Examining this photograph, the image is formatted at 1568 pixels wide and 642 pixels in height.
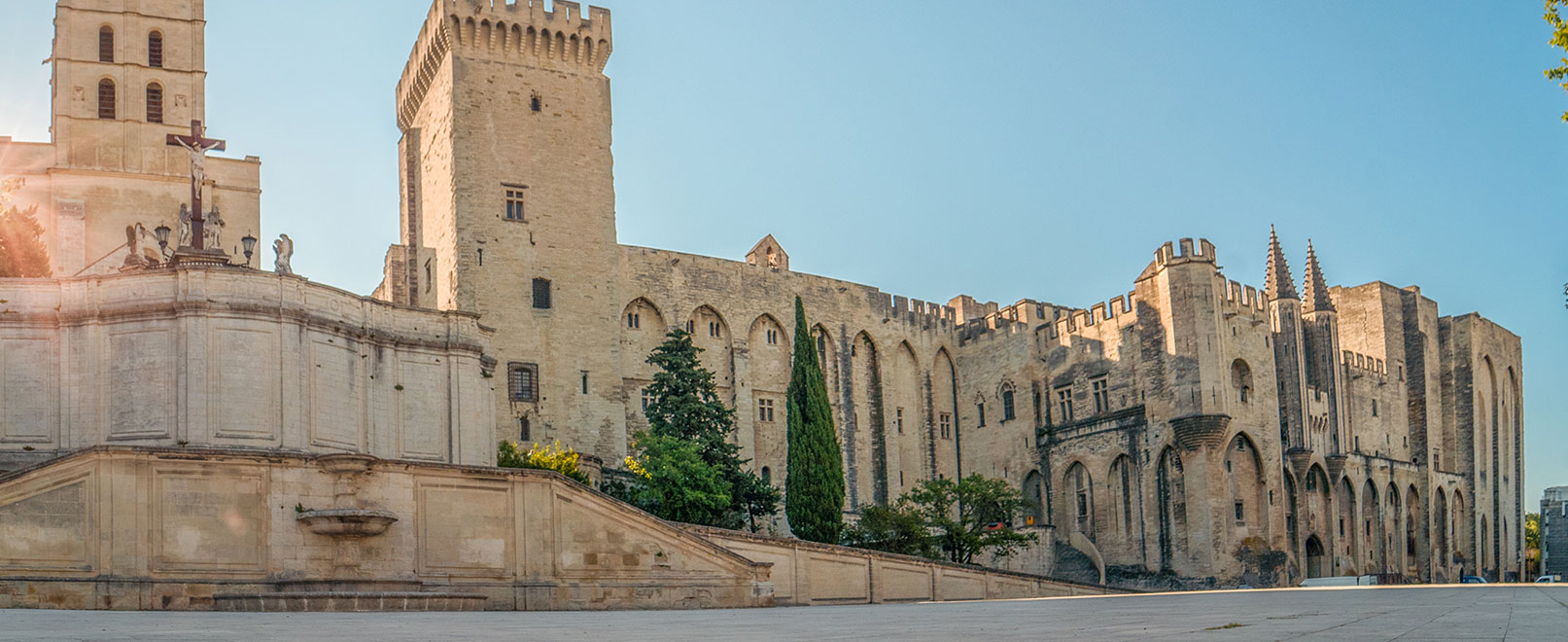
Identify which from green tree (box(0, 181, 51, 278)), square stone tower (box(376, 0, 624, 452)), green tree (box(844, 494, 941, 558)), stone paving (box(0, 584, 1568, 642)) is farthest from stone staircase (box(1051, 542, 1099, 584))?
stone paving (box(0, 584, 1568, 642))

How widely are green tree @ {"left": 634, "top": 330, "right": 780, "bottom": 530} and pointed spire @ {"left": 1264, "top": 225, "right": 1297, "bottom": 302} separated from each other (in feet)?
76.8

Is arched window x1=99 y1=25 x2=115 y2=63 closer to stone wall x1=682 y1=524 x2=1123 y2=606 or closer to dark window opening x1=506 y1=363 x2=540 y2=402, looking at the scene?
dark window opening x1=506 y1=363 x2=540 y2=402

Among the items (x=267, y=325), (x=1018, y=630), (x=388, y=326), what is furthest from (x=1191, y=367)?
(x=1018, y=630)

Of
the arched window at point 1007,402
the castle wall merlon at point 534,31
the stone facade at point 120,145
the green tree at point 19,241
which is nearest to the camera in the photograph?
the green tree at point 19,241

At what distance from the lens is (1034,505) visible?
51.2m

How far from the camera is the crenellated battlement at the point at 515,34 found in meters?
46.5

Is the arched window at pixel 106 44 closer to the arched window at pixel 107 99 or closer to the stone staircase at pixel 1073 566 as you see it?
the arched window at pixel 107 99

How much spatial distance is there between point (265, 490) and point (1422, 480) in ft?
169

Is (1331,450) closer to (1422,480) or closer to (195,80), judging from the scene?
(1422,480)

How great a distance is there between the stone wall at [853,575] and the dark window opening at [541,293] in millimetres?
15675

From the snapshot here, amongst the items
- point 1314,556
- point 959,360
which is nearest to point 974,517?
point 959,360

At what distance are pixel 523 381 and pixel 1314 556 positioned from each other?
1130 inches

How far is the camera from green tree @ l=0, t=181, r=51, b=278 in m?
39.2

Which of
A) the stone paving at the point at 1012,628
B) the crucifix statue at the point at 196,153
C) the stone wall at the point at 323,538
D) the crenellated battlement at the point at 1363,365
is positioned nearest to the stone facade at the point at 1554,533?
the crenellated battlement at the point at 1363,365
